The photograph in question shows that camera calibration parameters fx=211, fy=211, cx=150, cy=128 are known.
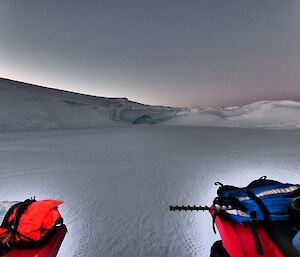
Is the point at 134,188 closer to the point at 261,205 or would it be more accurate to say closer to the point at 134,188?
the point at 134,188

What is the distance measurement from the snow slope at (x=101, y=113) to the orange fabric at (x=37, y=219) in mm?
12020

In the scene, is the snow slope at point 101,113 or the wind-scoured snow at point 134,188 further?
the snow slope at point 101,113

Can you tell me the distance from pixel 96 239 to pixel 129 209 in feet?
1.73

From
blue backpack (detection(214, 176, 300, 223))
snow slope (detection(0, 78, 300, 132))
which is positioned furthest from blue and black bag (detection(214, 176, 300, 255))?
snow slope (detection(0, 78, 300, 132))

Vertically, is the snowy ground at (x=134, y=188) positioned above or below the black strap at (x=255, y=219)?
below

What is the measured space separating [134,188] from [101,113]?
15710mm

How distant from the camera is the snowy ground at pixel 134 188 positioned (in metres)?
1.69

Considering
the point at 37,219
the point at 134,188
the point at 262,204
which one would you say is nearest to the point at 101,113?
the point at 134,188

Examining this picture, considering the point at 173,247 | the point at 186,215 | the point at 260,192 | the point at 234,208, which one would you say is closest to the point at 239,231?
the point at 234,208

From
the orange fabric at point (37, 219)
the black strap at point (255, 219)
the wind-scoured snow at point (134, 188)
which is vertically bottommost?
the wind-scoured snow at point (134, 188)

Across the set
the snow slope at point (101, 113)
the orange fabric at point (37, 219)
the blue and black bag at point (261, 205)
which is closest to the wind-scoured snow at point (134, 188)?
the orange fabric at point (37, 219)

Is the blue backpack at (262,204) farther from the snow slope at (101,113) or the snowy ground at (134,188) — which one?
the snow slope at (101,113)

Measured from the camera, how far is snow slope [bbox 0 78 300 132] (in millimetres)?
12992

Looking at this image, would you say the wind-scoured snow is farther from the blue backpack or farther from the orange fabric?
the blue backpack
